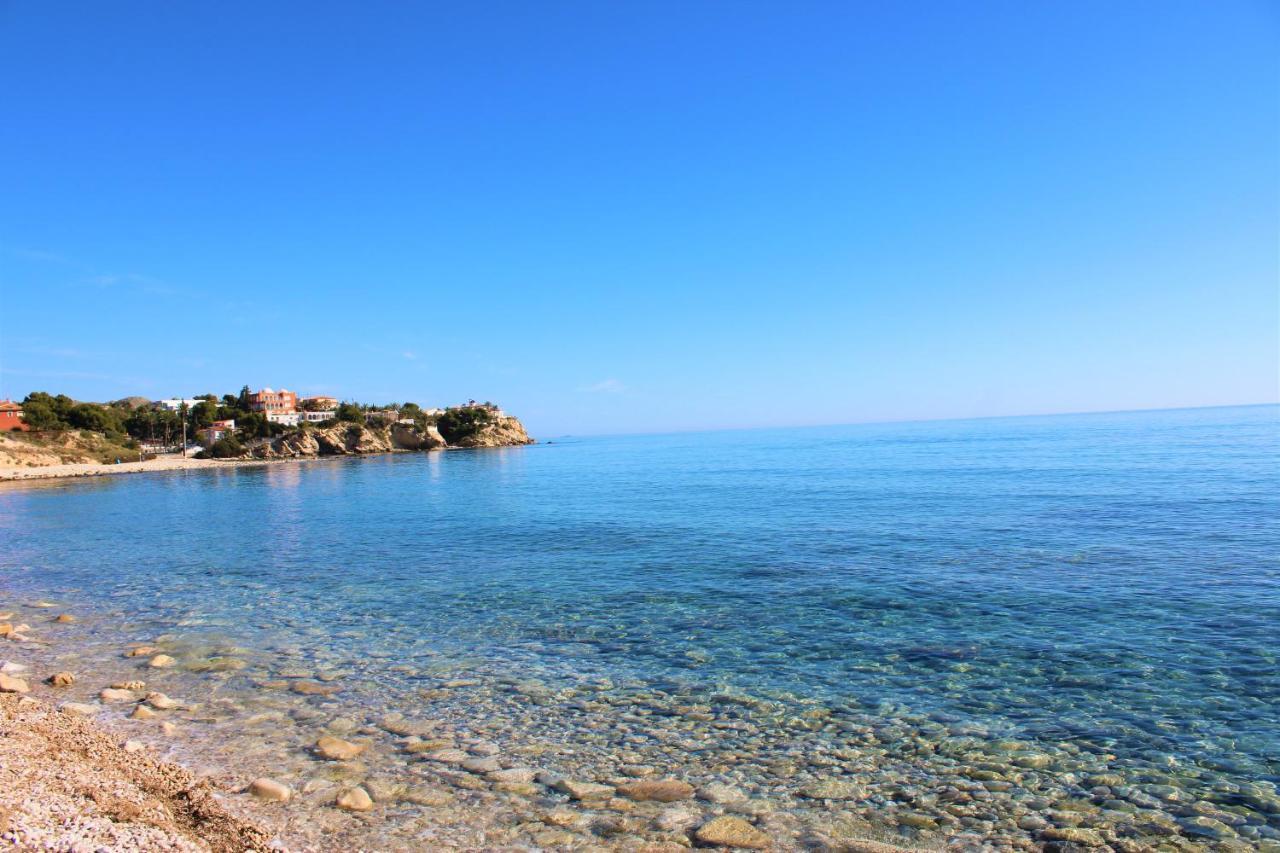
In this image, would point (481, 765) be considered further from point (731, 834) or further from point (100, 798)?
point (100, 798)

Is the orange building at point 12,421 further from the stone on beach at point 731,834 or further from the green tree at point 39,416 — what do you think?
the stone on beach at point 731,834

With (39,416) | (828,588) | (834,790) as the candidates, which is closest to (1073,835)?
(834,790)

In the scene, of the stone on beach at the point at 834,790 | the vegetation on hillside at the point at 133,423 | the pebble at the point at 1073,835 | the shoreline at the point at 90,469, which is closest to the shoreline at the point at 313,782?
the stone on beach at the point at 834,790

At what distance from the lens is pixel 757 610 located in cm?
1808

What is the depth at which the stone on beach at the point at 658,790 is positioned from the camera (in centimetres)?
859

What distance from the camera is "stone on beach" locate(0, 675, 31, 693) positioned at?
40.2 ft

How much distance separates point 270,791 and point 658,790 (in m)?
4.84

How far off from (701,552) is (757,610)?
30.7 ft

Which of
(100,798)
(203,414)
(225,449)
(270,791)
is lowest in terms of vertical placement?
Answer: (270,791)

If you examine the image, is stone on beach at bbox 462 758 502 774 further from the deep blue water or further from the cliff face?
the cliff face

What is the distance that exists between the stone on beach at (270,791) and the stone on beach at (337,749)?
1.07 metres

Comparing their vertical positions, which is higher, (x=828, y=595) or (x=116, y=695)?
(x=116, y=695)

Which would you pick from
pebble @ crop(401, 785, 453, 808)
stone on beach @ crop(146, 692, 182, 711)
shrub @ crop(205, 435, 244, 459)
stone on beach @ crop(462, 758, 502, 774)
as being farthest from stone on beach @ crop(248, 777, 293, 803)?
shrub @ crop(205, 435, 244, 459)

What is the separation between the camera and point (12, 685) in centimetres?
1240
